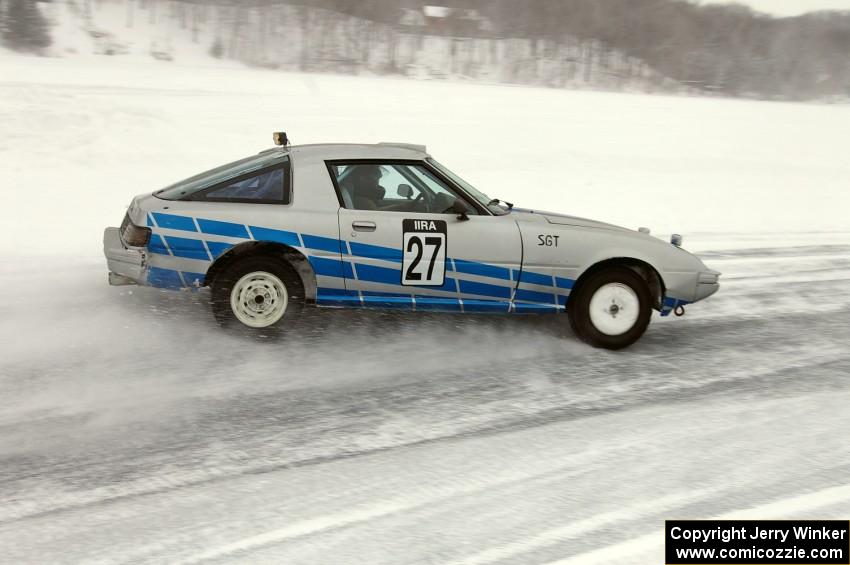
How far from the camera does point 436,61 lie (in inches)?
1620

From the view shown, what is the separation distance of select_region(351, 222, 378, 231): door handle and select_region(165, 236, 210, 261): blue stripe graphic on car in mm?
1095

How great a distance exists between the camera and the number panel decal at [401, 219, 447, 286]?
6422mm

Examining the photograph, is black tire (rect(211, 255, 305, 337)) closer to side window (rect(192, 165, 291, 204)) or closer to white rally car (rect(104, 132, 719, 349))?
white rally car (rect(104, 132, 719, 349))

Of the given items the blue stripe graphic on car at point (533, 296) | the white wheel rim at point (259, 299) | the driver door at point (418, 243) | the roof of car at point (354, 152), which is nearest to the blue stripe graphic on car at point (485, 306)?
the driver door at point (418, 243)

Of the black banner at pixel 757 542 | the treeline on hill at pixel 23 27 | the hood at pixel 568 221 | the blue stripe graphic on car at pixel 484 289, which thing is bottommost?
the black banner at pixel 757 542

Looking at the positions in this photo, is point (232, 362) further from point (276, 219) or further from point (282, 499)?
point (282, 499)

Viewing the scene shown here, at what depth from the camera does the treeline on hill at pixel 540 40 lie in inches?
1499

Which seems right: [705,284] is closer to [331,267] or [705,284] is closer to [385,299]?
[385,299]

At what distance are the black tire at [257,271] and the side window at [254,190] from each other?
46cm

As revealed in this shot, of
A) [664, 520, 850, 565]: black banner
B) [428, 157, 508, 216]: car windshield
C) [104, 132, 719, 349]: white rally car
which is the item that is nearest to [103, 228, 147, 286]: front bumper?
[104, 132, 719, 349]: white rally car

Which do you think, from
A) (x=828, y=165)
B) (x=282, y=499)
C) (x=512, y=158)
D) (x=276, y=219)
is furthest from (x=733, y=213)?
(x=282, y=499)

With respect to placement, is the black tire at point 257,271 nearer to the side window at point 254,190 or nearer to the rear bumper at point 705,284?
the side window at point 254,190

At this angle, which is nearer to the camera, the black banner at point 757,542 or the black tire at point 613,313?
the black banner at point 757,542

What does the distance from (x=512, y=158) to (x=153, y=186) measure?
7.78 meters
